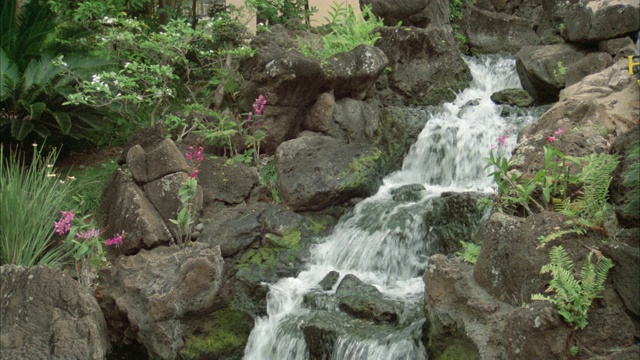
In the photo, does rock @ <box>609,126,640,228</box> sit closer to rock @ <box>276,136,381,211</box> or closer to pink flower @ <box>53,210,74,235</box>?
rock @ <box>276,136,381,211</box>

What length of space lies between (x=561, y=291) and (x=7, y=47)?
8.40 metres

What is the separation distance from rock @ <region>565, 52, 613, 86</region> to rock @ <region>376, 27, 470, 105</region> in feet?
8.25

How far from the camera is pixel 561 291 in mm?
4789

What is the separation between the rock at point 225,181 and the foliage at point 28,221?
5.98 feet

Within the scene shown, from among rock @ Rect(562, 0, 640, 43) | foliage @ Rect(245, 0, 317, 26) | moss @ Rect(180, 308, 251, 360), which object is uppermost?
rock @ Rect(562, 0, 640, 43)

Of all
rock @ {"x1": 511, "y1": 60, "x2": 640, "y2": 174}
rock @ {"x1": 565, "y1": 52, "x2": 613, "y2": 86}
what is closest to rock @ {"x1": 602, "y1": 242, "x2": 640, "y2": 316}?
rock @ {"x1": 511, "y1": 60, "x2": 640, "y2": 174}

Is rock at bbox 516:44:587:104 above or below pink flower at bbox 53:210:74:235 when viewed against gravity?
above

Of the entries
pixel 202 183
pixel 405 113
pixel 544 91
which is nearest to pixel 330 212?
pixel 202 183

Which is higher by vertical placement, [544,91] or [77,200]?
[544,91]

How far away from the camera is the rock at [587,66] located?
926cm

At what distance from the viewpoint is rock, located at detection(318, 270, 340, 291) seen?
7531mm

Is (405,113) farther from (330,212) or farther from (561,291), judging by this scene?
(561,291)

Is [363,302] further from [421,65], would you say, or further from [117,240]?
[421,65]

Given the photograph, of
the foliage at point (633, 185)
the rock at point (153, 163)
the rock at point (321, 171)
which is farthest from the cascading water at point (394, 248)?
the foliage at point (633, 185)
